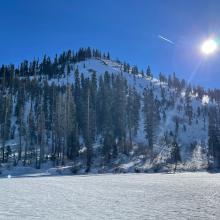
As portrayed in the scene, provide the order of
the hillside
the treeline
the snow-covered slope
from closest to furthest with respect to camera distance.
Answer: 1. the hillside
2. the snow-covered slope
3. the treeline

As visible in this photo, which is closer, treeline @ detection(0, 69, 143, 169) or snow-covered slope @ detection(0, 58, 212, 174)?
snow-covered slope @ detection(0, 58, 212, 174)

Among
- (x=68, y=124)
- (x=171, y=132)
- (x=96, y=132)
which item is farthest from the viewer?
(x=171, y=132)

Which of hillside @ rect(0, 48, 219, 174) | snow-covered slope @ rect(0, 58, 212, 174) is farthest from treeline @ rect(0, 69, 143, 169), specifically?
snow-covered slope @ rect(0, 58, 212, 174)

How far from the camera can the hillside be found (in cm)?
7231

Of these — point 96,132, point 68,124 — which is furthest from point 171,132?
point 68,124

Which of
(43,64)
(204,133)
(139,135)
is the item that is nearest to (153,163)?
(139,135)

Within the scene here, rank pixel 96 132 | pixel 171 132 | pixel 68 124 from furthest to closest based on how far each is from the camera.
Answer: pixel 171 132, pixel 96 132, pixel 68 124

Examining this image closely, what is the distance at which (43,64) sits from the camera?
604 feet

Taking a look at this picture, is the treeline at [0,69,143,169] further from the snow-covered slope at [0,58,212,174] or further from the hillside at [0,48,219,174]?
the snow-covered slope at [0,58,212,174]

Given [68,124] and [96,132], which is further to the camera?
[96,132]

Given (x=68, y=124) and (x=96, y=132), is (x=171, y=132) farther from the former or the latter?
(x=68, y=124)

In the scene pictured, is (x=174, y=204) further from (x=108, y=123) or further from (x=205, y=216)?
(x=108, y=123)

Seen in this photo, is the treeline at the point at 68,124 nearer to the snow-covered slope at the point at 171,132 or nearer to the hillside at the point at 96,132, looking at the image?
the hillside at the point at 96,132

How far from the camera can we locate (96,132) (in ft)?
346
